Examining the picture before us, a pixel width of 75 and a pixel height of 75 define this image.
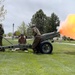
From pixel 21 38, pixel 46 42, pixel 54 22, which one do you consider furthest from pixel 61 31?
pixel 54 22

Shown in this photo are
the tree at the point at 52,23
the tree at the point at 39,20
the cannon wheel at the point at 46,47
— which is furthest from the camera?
the tree at the point at 39,20

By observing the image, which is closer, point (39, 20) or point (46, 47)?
point (46, 47)

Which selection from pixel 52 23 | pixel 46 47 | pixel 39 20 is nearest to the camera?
pixel 46 47

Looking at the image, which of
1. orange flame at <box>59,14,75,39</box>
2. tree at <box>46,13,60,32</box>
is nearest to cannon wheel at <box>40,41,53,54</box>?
orange flame at <box>59,14,75,39</box>

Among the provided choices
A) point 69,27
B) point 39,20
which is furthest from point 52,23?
point 69,27

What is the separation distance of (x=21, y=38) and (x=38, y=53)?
471cm

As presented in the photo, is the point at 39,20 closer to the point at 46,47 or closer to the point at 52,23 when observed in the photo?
the point at 52,23

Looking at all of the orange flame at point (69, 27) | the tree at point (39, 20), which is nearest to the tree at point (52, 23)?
the tree at point (39, 20)

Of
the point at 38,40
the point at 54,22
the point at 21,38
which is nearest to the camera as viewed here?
the point at 38,40

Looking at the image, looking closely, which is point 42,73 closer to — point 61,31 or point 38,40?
point 38,40

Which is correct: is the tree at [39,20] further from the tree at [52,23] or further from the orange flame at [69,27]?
the orange flame at [69,27]

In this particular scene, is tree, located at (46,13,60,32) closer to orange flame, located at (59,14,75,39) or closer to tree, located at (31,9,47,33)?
tree, located at (31,9,47,33)

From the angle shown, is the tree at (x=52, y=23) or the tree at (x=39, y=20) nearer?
the tree at (x=52, y=23)

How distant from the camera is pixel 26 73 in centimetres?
1156
